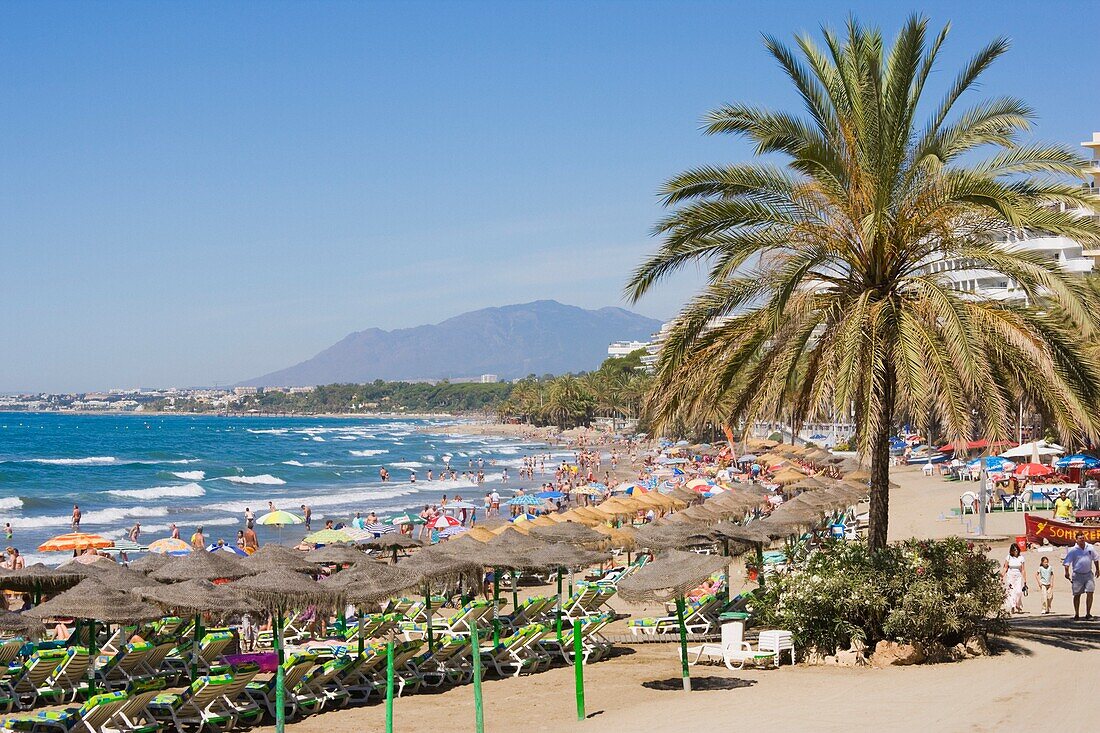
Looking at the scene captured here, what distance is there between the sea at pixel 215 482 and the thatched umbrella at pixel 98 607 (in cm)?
2075

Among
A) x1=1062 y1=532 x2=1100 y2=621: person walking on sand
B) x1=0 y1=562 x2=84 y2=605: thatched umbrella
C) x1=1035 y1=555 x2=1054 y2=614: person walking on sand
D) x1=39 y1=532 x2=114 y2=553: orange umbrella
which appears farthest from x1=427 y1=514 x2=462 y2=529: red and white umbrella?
x1=1062 y1=532 x2=1100 y2=621: person walking on sand

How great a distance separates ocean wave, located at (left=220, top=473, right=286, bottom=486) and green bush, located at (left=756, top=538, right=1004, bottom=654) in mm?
56792

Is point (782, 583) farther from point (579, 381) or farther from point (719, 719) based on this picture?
point (579, 381)

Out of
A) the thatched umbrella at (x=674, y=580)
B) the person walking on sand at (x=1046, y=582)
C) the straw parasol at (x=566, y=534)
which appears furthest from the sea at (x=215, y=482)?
the person walking on sand at (x=1046, y=582)

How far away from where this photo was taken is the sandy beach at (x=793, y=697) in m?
10.3

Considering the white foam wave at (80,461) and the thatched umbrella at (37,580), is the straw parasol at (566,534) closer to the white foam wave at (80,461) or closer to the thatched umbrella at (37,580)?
the thatched umbrella at (37,580)

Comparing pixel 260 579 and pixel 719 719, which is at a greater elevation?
pixel 260 579

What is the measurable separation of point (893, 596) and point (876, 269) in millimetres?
3689

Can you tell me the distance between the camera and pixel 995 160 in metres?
12.3

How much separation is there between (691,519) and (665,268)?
11715 millimetres

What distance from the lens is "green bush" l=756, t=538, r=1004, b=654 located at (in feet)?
40.5

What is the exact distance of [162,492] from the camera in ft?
198

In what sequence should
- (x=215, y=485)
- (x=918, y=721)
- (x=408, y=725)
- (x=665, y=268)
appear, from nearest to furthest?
(x=918, y=721) → (x=408, y=725) → (x=665, y=268) → (x=215, y=485)

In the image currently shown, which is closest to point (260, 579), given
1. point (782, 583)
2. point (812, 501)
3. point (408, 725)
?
point (408, 725)
